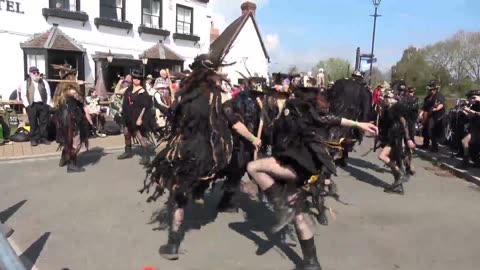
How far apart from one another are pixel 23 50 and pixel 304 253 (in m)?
15.9

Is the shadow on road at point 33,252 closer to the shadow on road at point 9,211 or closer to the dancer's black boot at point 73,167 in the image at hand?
the shadow on road at point 9,211

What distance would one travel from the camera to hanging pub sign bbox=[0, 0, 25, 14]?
16.0 meters

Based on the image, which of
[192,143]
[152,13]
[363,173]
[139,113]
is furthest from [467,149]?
[152,13]

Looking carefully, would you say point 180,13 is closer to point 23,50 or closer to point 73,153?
point 23,50

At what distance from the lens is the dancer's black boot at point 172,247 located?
4.46 meters

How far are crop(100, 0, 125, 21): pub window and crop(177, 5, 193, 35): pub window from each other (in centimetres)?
339

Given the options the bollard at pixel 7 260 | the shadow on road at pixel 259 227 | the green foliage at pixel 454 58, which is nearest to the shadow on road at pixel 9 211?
the bollard at pixel 7 260

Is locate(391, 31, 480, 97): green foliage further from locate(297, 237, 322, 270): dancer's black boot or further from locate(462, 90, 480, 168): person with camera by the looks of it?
locate(297, 237, 322, 270): dancer's black boot

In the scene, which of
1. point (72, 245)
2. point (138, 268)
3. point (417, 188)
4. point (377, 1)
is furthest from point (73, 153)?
point (377, 1)

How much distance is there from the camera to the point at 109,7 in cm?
1959

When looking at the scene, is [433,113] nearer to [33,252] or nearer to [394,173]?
[394,173]

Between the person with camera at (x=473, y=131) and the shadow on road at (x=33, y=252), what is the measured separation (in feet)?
27.6

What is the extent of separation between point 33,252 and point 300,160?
281cm

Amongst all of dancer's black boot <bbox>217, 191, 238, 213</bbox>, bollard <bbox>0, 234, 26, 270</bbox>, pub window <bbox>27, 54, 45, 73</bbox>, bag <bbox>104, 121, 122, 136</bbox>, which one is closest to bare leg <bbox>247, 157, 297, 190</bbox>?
dancer's black boot <bbox>217, 191, 238, 213</bbox>
